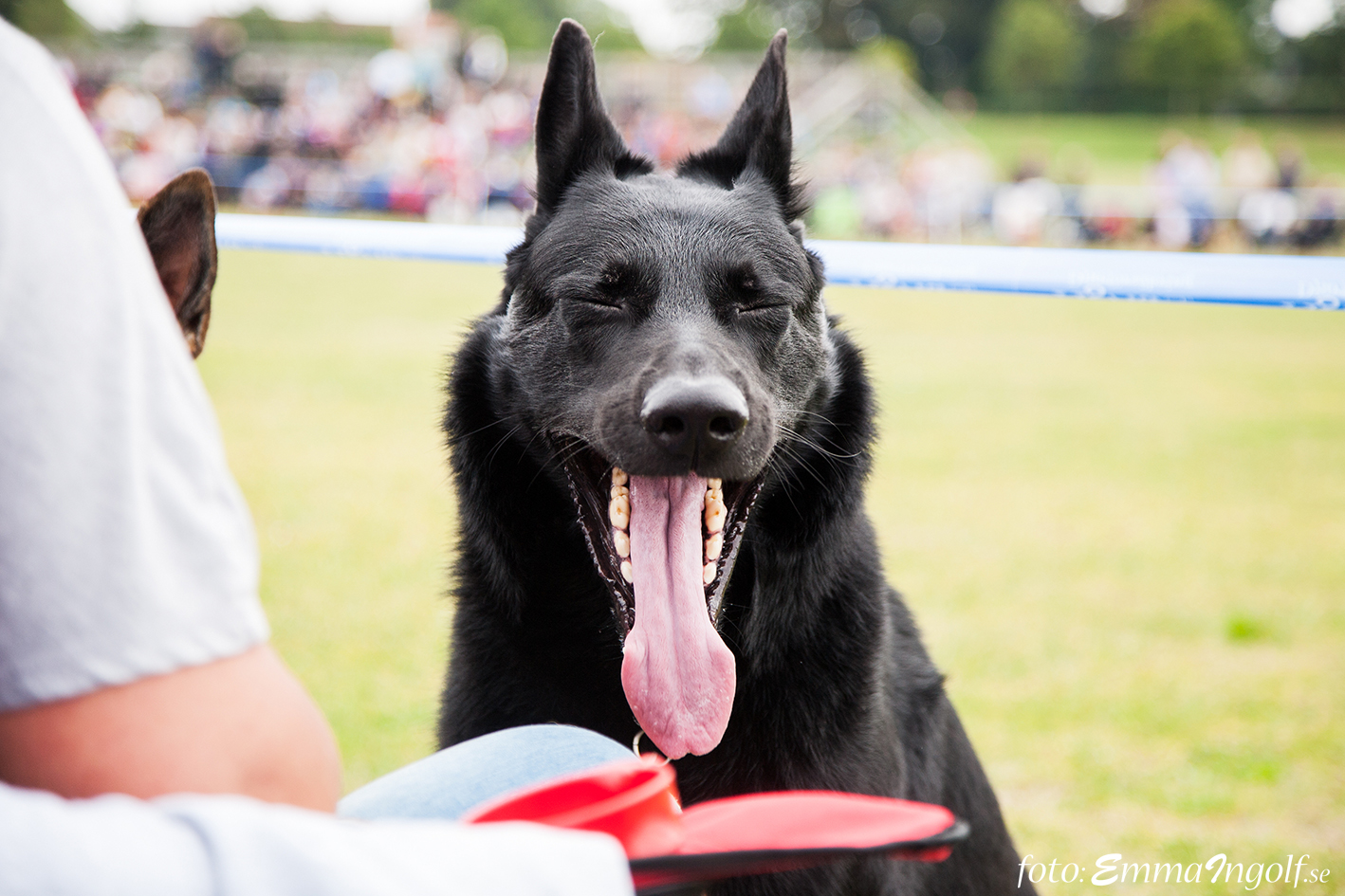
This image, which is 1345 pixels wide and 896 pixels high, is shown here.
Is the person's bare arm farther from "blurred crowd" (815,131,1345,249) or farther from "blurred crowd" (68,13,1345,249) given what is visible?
"blurred crowd" (815,131,1345,249)

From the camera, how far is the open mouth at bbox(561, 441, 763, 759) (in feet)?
6.02

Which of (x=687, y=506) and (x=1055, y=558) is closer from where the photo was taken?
(x=687, y=506)

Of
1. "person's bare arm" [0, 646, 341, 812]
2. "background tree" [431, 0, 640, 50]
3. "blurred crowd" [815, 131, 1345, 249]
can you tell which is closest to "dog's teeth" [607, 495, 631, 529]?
"person's bare arm" [0, 646, 341, 812]

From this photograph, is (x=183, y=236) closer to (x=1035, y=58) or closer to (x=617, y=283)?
(x=617, y=283)

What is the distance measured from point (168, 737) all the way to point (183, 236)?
117cm

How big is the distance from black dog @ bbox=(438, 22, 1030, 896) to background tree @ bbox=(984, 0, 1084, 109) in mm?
56938

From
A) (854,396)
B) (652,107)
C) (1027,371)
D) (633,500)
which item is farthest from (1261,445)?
(652,107)

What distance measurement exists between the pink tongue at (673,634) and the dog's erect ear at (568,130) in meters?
0.77

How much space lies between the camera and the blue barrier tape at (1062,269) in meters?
2.63

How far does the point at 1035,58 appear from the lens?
54.6 m

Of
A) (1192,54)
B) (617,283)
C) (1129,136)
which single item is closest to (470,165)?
Answer: (617,283)

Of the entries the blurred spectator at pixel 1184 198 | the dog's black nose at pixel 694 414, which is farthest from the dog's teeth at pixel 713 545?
the blurred spectator at pixel 1184 198

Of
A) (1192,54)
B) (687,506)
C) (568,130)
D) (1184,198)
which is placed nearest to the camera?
(687,506)

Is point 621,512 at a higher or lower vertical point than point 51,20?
lower
